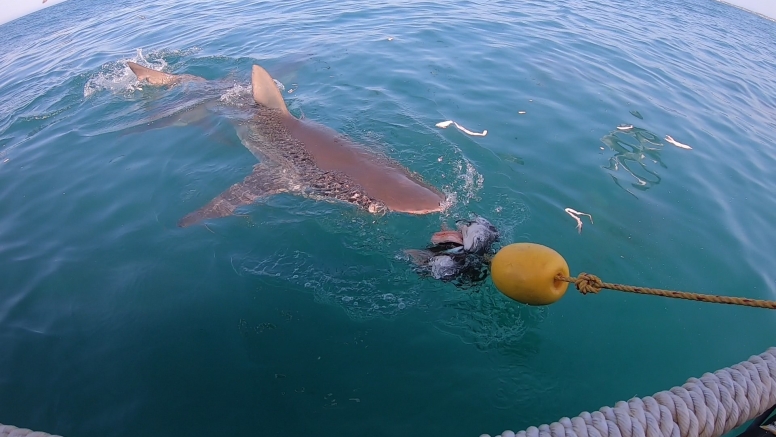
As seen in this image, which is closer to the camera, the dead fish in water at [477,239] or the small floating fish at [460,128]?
the dead fish in water at [477,239]

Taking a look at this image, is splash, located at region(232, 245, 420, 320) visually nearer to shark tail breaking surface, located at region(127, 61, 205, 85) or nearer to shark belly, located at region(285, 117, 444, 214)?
shark belly, located at region(285, 117, 444, 214)

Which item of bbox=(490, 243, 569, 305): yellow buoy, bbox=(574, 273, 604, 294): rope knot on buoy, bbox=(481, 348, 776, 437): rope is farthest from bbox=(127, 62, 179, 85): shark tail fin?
bbox=(481, 348, 776, 437): rope

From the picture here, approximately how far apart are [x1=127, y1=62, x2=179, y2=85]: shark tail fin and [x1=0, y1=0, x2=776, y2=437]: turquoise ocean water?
26cm

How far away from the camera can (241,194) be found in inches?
226

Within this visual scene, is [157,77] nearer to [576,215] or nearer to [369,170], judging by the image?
[369,170]

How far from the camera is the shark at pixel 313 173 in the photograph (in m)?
5.19

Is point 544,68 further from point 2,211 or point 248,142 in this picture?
point 2,211

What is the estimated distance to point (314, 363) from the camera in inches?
149

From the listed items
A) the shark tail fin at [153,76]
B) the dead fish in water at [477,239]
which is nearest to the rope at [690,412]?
the dead fish in water at [477,239]

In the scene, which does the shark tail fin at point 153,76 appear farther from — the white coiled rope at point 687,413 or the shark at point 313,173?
the white coiled rope at point 687,413

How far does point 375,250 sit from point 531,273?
237 cm

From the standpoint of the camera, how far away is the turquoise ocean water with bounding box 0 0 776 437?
143 inches

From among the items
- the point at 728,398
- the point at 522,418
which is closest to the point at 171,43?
the point at 522,418

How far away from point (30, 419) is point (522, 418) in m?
3.80
